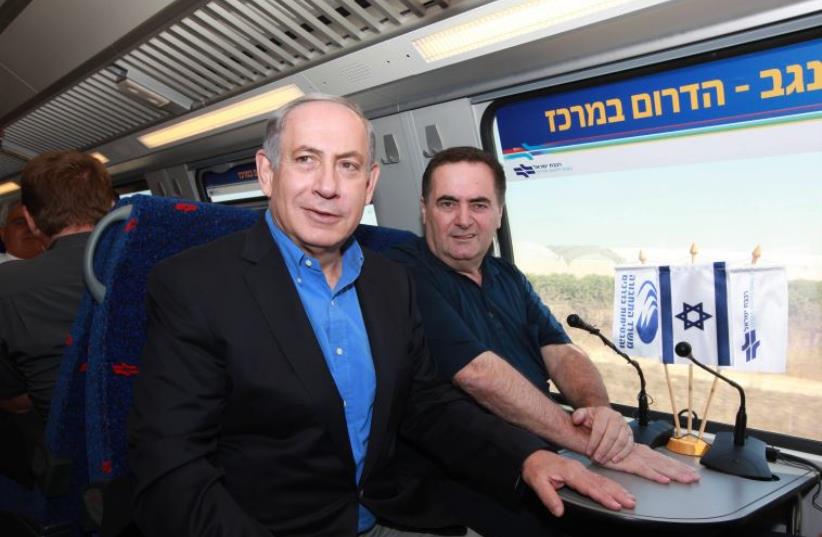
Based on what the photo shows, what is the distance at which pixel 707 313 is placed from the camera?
7.54ft

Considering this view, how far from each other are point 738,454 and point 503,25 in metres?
1.73

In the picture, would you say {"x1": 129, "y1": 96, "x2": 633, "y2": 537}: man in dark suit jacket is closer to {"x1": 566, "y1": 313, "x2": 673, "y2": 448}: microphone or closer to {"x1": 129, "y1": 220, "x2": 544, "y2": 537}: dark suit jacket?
{"x1": 129, "y1": 220, "x2": 544, "y2": 537}: dark suit jacket

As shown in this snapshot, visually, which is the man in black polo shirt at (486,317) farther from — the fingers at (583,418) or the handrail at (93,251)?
the handrail at (93,251)

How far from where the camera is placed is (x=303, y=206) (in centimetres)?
154

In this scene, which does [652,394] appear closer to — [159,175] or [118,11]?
[118,11]

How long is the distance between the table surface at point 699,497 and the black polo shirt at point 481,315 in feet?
2.12

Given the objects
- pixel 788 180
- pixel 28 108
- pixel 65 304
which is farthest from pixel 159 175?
pixel 788 180

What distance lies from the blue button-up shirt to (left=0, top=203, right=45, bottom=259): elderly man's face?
320 centimetres

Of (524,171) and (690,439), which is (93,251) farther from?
(690,439)

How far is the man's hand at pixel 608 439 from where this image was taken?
1816 mm

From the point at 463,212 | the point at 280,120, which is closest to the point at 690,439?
the point at 463,212

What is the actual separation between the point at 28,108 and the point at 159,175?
4.02 ft

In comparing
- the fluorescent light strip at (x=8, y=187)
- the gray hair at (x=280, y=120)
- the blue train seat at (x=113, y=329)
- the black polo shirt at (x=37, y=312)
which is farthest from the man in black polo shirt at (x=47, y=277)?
the fluorescent light strip at (x=8, y=187)

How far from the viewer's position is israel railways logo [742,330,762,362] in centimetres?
218
